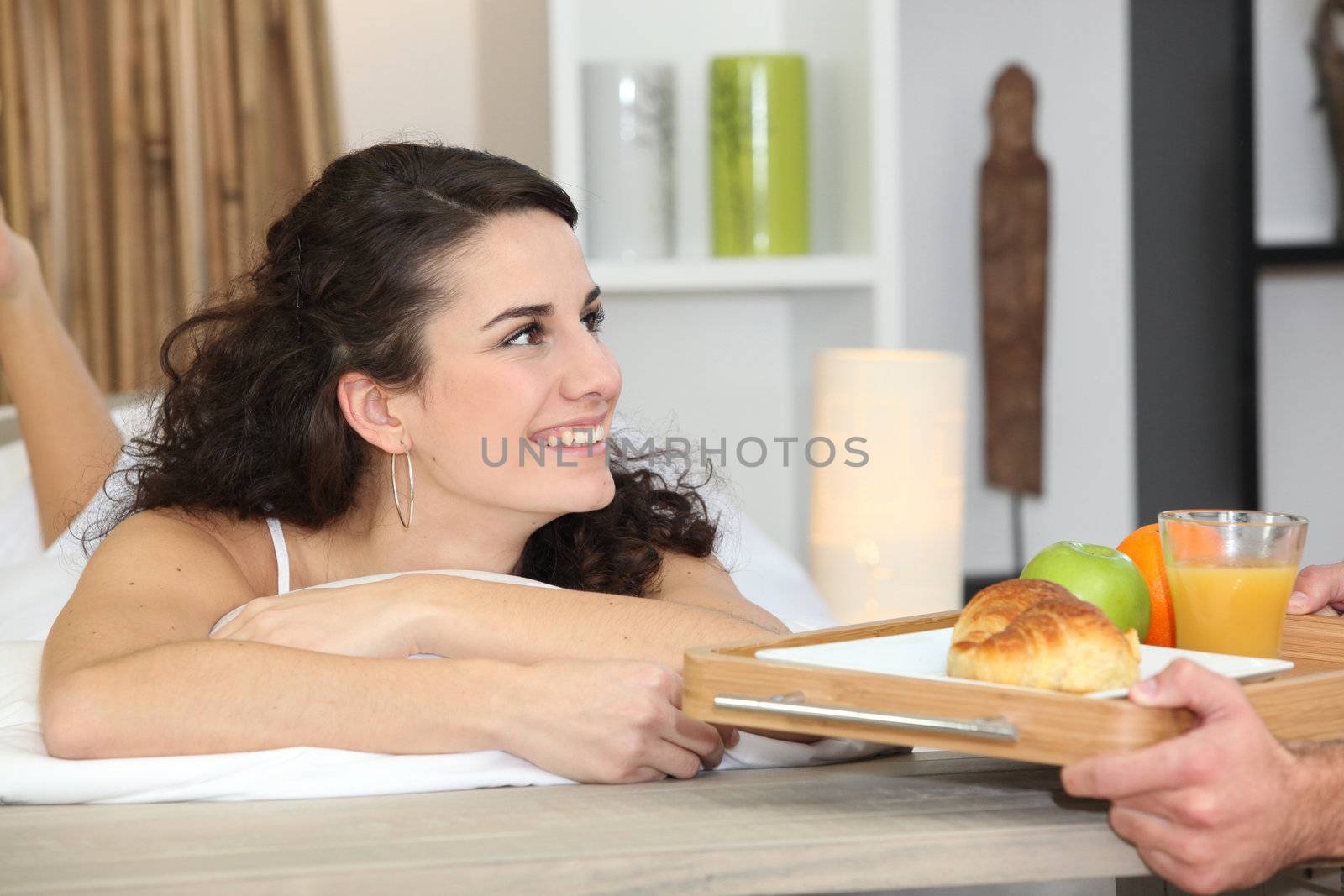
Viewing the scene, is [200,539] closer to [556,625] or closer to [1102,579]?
[556,625]

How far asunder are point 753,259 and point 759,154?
0.54 ft

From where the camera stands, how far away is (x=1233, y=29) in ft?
9.36

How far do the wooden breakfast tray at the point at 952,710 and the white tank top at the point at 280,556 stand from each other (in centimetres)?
66

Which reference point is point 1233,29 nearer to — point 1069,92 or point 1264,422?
point 1069,92

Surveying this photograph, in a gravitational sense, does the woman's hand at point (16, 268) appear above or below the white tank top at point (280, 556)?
above

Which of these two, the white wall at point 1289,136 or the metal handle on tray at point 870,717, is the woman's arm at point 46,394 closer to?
the metal handle on tray at point 870,717

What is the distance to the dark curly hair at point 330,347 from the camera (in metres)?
1.38

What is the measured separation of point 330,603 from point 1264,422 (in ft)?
8.15

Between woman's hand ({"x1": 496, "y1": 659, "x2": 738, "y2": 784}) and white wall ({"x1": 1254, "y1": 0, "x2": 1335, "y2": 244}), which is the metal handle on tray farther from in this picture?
white wall ({"x1": 1254, "y1": 0, "x2": 1335, "y2": 244})

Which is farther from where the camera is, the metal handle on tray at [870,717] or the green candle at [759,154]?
the green candle at [759,154]

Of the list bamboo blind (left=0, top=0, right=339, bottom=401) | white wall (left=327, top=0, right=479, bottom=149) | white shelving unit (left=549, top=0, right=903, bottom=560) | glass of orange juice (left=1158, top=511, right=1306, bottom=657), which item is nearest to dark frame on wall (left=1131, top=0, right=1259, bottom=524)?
white shelving unit (left=549, top=0, right=903, bottom=560)

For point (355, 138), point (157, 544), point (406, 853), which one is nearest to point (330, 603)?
point (157, 544)

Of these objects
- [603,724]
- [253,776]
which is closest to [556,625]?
[603,724]

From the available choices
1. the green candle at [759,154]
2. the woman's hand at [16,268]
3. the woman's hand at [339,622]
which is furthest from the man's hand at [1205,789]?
the woman's hand at [16,268]
